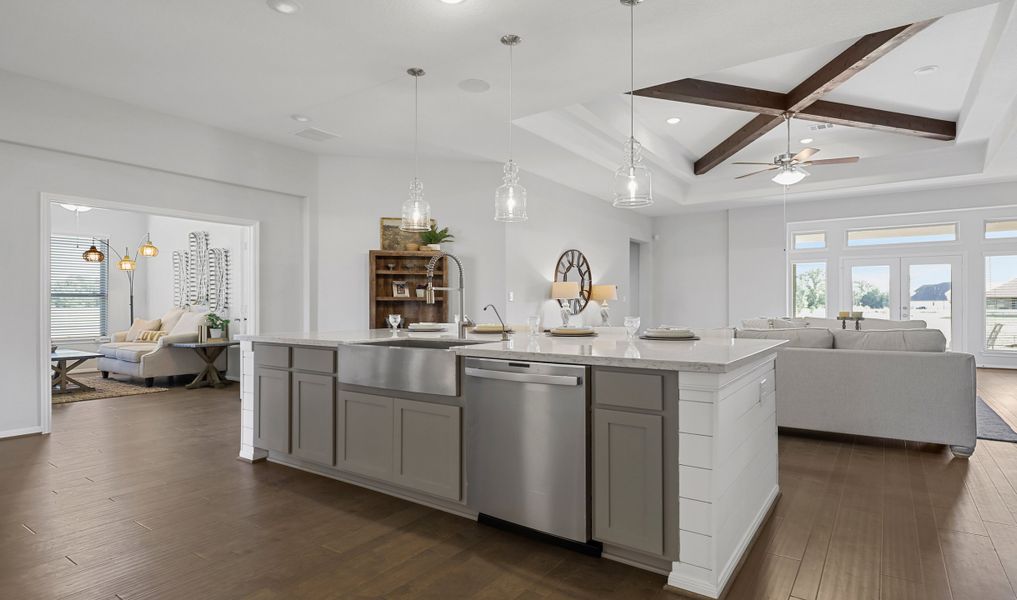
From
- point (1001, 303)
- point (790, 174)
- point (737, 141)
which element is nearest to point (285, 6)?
point (790, 174)

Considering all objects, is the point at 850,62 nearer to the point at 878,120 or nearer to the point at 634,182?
→ the point at 878,120

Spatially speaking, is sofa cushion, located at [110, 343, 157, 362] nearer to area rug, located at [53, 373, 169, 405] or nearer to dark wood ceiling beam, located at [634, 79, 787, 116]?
area rug, located at [53, 373, 169, 405]

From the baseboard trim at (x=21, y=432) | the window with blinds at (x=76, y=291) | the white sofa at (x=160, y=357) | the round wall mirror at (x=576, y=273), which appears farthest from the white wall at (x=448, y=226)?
the window with blinds at (x=76, y=291)

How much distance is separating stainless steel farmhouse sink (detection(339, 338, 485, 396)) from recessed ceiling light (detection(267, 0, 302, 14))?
6.34 feet

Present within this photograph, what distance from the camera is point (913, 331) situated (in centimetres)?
395

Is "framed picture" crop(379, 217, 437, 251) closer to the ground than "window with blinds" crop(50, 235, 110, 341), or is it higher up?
higher up

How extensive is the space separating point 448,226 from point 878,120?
506 cm

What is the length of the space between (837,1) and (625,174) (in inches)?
55.7

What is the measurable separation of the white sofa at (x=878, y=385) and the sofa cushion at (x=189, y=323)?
6373 millimetres

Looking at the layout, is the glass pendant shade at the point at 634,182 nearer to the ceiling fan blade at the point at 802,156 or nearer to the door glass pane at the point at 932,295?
the ceiling fan blade at the point at 802,156

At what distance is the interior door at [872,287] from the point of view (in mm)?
8539

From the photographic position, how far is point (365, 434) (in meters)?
2.95

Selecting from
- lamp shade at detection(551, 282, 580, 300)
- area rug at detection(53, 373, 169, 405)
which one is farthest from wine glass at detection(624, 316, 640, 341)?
area rug at detection(53, 373, 169, 405)

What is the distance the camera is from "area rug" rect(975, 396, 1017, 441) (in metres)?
4.12
